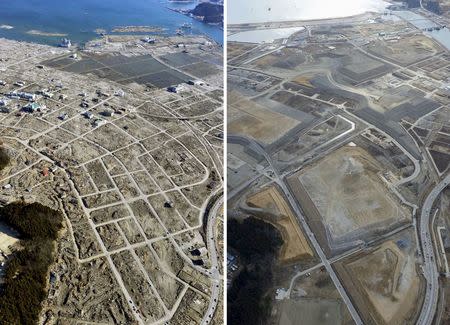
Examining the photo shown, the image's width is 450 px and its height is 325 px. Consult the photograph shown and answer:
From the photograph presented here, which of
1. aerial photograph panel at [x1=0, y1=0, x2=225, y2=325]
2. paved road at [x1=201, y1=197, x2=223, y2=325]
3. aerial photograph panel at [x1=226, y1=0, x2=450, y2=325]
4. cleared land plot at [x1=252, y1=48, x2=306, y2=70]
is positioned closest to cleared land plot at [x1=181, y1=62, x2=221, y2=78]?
aerial photograph panel at [x1=0, y1=0, x2=225, y2=325]

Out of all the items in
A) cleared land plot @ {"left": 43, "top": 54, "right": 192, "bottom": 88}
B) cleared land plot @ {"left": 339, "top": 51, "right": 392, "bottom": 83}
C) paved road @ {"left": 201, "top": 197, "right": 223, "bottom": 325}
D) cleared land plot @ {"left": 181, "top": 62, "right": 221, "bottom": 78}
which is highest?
paved road @ {"left": 201, "top": 197, "right": 223, "bottom": 325}

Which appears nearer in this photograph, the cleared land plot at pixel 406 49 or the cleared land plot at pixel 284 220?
the cleared land plot at pixel 284 220

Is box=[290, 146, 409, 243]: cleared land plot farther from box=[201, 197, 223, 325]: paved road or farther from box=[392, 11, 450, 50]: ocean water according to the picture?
box=[392, 11, 450, 50]: ocean water

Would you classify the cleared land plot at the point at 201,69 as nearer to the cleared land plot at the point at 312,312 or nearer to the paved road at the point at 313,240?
the paved road at the point at 313,240

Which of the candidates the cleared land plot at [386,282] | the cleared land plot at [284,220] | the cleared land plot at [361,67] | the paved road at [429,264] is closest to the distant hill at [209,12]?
the cleared land plot at [361,67]

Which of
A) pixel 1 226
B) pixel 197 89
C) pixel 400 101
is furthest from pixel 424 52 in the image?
pixel 1 226
